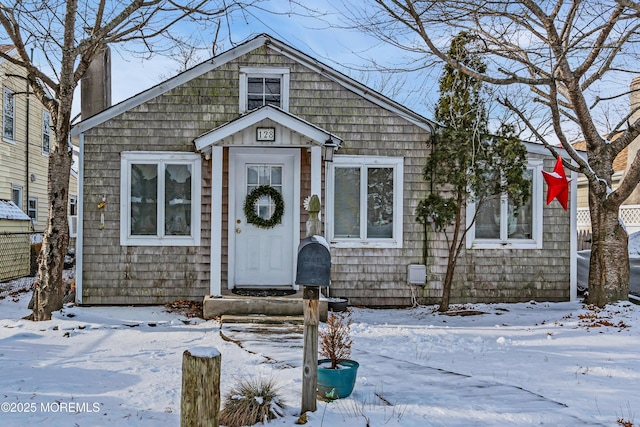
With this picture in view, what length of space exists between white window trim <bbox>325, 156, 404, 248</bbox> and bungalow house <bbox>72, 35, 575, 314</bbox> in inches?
0.7

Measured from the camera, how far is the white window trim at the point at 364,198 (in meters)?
8.30

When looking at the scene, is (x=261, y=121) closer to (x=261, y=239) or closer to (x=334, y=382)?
(x=261, y=239)

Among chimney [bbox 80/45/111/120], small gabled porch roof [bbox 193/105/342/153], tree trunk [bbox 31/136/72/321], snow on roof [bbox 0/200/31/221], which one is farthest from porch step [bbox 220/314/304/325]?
snow on roof [bbox 0/200/31/221]

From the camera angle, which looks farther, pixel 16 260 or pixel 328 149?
pixel 16 260

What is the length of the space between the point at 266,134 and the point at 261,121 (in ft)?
0.67

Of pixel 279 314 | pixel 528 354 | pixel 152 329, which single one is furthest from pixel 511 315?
pixel 152 329

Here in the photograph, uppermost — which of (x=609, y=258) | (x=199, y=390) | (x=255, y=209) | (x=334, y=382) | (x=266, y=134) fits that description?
(x=266, y=134)

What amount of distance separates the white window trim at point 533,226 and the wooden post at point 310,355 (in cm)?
548

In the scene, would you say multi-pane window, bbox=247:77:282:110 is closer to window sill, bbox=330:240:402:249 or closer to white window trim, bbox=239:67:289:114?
white window trim, bbox=239:67:289:114

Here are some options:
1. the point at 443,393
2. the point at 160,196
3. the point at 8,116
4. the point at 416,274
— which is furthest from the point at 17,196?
the point at 443,393

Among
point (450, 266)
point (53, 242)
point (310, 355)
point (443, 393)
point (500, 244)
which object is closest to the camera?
point (310, 355)

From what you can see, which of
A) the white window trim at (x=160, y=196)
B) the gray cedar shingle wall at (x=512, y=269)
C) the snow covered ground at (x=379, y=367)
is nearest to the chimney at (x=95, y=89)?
the white window trim at (x=160, y=196)

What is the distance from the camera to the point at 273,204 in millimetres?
8188

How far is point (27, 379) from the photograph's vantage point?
4383mm
